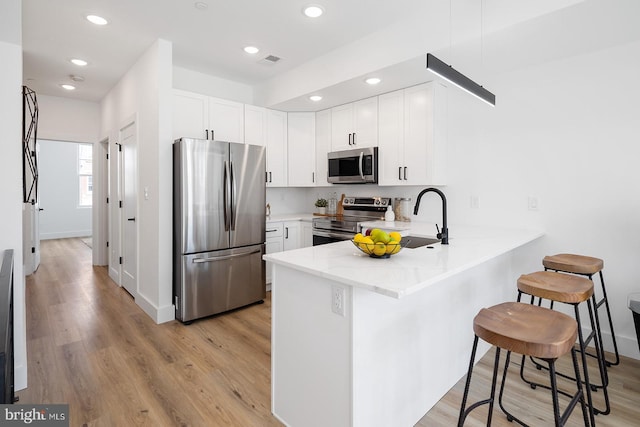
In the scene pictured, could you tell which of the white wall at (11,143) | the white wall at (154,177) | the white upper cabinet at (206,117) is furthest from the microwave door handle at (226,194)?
the white wall at (11,143)

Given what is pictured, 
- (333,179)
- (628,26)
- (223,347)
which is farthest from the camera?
(333,179)

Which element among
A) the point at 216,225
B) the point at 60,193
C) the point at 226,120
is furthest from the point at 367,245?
the point at 60,193

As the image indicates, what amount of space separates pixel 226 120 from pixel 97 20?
1.48m

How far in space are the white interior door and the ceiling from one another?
839 millimetres

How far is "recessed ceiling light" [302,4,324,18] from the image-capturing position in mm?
2637

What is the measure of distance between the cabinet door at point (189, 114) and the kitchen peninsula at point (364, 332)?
243cm

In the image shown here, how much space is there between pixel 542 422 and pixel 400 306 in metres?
1.08

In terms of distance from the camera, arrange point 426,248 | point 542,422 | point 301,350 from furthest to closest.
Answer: point 426,248 → point 542,422 → point 301,350

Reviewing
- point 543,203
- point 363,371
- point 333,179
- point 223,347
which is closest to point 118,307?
point 223,347

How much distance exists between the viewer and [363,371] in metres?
1.49

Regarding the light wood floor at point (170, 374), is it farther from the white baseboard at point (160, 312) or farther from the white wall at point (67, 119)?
the white wall at point (67, 119)

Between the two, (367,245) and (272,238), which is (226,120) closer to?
(272,238)

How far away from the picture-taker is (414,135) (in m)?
3.47

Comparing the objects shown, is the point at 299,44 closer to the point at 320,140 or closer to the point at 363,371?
the point at 320,140
